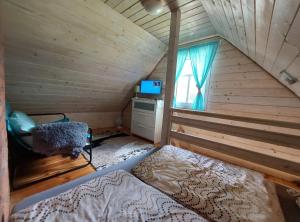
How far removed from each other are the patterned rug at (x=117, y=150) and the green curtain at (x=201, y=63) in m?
1.34

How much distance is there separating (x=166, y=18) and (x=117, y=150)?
2.34 m

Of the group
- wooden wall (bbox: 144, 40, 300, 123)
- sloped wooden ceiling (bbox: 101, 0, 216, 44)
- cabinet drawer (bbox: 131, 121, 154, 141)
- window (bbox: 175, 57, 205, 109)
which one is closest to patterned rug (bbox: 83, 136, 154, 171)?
cabinet drawer (bbox: 131, 121, 154, 141)

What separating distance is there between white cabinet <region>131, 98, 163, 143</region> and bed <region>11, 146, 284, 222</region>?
2.07 meters

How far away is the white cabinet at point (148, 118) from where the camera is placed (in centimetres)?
314

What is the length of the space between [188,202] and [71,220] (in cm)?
56

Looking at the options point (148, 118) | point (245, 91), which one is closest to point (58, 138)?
point (148, 118)

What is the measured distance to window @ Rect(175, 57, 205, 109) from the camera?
3.10 metres

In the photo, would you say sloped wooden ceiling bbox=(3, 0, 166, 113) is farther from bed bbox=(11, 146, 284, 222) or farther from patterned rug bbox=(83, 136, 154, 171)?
bed bbox=(11, 146, 284, 222)

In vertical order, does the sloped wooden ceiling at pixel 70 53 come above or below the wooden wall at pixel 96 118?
above

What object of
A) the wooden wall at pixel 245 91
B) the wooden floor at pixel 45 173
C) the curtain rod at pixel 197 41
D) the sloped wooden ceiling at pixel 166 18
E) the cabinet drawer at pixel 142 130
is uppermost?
the sloped wooden ceiling at pixel 166 18

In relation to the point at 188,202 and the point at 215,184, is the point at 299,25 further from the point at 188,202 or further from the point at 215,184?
the point at 188,202

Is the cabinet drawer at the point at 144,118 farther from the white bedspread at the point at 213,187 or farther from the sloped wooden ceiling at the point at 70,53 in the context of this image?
the white bedspread at the point at 213,187

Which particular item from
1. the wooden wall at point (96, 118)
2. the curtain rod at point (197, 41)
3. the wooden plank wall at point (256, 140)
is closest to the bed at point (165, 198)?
the wooden plank wall at point (256, 140)

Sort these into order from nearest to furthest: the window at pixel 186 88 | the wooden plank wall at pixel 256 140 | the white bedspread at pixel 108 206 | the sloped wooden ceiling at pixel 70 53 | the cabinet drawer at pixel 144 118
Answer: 1. the white bedspread at pixel 108 206
2. the wooden plank wall at pixel 256 140
3. the sloped wooden ceiling at pixel 70 53
4. the window at pixel 186 88
5. the cabinet drawer at pixel 144 118
